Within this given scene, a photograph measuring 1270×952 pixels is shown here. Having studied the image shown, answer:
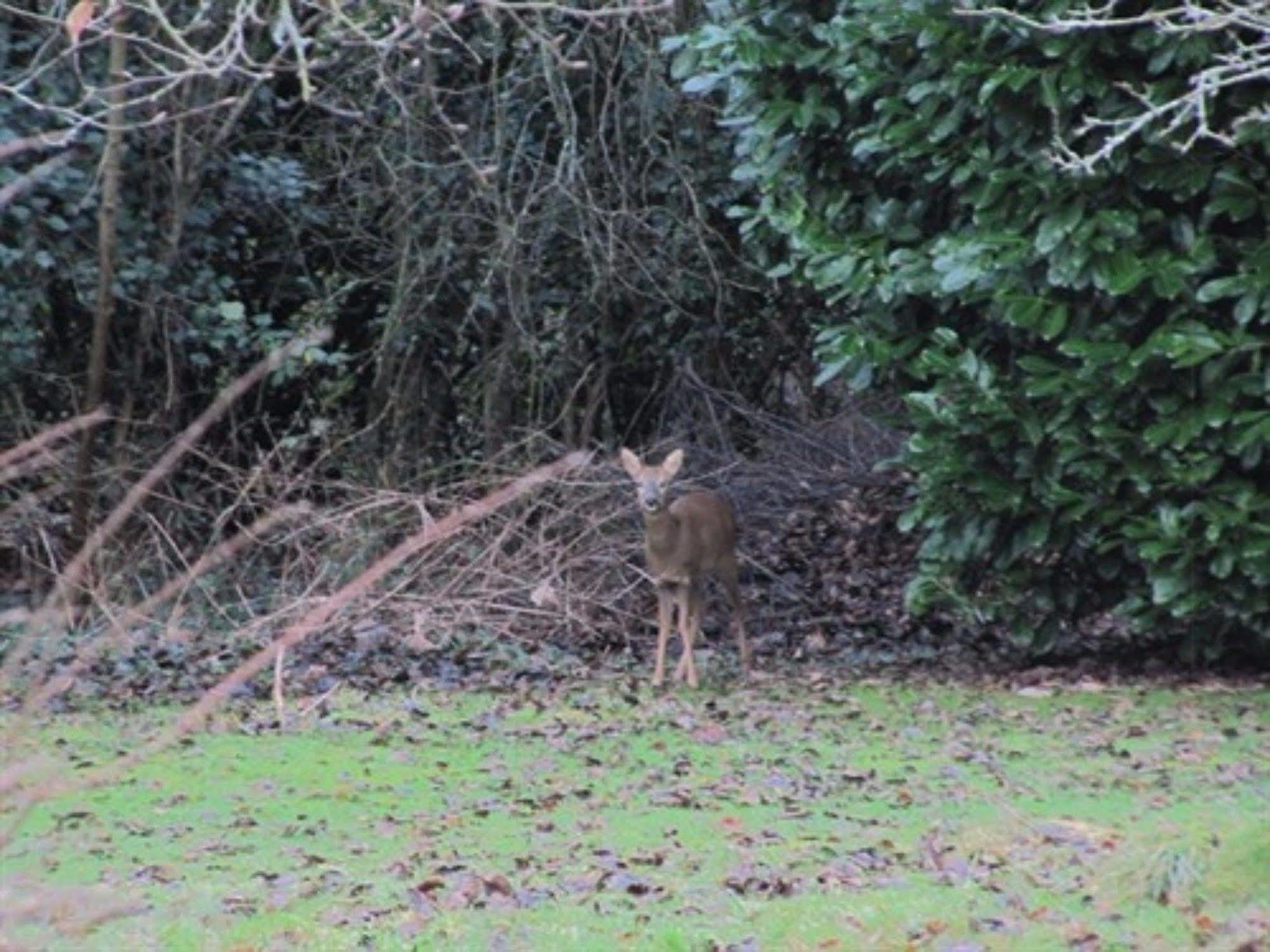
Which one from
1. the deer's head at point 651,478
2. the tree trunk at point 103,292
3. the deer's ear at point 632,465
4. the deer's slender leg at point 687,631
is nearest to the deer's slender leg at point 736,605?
the deer's slender leg at point 687,631

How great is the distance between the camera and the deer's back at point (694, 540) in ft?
51.4

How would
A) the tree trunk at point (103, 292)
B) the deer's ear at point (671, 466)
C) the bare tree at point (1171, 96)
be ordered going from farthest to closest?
1. the deer's ear at point (671, 466)
2. the tree trunk at point (103, 292)
3. the bare tree at point (1171, 96)

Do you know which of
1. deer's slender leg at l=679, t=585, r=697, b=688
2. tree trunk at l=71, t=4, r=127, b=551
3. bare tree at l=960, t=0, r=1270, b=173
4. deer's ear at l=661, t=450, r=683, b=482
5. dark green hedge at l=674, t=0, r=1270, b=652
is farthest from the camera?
deer's ear at l=661, t=450, r=683, b=482

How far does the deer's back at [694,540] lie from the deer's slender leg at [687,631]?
12 centimetres

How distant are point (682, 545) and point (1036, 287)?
354 cm

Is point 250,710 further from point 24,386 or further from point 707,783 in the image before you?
point 24,386

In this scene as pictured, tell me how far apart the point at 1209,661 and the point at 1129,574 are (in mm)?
816

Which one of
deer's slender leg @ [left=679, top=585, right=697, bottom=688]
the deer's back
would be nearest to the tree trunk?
the deer's back

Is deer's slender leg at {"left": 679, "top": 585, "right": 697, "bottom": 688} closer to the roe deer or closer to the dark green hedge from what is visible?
the roe deer

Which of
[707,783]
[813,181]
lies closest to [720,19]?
[813,181]

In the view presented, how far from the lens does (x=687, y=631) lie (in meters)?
15.0

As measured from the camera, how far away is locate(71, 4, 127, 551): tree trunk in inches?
591

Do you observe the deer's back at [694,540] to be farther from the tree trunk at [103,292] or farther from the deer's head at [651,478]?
the tree trunk at [103,292]

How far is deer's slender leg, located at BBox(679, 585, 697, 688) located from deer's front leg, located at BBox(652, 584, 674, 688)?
8cm
